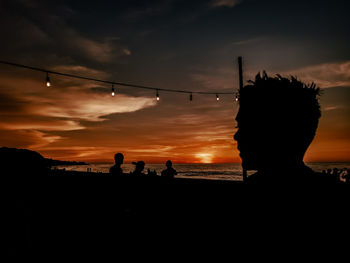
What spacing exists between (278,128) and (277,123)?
0.03 m

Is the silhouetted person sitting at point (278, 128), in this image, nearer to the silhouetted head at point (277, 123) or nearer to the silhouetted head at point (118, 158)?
the silhouetted head at point (277, 123)

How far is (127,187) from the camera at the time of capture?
485cm

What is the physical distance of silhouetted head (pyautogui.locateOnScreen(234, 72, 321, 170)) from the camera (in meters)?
1.45

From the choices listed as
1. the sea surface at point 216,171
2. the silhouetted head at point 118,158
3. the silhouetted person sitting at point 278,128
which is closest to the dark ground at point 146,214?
the silhouetted person sitting at point 278,128

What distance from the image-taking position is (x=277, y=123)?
1448 millimetres

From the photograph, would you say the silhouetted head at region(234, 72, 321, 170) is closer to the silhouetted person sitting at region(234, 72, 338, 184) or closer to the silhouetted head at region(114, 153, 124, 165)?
the silhouetted person sitting at region(234, 72, 338, 184)

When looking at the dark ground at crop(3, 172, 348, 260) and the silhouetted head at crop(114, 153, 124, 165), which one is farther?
the silhouetted head at crop(114, 153, 124, 165)

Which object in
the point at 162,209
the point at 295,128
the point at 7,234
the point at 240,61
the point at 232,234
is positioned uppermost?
the point at 240,61

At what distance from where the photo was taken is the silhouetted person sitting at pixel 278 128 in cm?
144

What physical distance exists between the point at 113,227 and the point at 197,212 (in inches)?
52.6

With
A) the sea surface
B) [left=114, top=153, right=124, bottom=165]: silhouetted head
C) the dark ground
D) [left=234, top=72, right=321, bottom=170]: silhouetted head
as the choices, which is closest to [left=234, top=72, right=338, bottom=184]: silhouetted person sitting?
[left=234, top=72, right=321, bottom=170]: silhouetted head

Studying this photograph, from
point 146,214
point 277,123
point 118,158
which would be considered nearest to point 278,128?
point 277,123

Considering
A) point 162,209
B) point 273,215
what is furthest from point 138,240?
point 273,215

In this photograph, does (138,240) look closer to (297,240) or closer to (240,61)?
(297,240)
